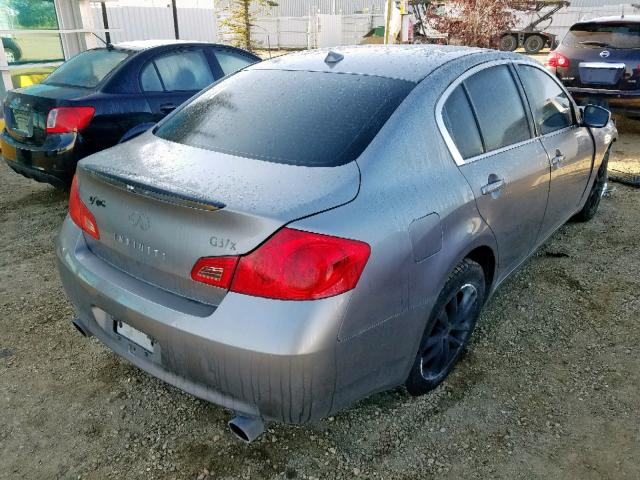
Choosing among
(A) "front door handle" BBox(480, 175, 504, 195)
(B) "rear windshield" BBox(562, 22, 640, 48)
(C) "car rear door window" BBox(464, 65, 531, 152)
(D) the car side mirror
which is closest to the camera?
(A) "front door handle" BBox(480, 175, 504, 195)

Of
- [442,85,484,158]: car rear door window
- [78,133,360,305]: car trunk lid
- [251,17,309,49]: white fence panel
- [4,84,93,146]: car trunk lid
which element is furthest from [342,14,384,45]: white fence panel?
[78,133,360,305]: car trunk lid

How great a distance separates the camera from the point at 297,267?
1.67 meters

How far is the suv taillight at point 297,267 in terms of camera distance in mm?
1671

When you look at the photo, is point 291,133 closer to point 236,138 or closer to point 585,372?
point 236,138

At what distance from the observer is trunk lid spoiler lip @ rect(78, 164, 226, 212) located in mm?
1754

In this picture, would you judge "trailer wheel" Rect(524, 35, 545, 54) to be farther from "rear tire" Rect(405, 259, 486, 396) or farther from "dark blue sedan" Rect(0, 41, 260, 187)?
"rear tire" Rect(405, 259, 486, 396)

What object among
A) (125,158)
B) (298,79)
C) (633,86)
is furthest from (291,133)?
(633,86)

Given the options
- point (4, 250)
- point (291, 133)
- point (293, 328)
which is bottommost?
point (4, 250)

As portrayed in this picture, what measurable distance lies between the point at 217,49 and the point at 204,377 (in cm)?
462

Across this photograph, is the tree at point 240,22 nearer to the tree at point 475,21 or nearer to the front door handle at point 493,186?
the tree at point 475,21

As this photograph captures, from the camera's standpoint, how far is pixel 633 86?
22.9 ft

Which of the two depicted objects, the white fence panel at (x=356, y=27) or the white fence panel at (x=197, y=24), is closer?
the white fence panel at (x=197, y=24)

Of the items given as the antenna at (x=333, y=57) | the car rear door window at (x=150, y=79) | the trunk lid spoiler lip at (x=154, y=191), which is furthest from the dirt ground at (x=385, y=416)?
the car rear door window at (x=150, y=79)

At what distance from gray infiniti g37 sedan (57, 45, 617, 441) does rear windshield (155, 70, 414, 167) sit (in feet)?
0.03
